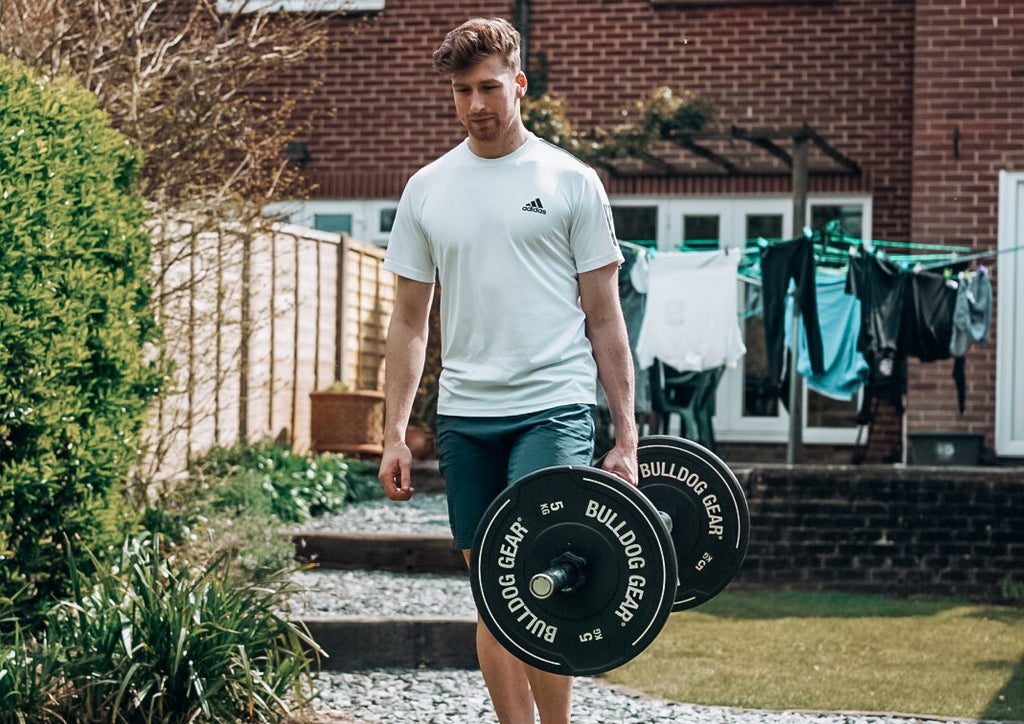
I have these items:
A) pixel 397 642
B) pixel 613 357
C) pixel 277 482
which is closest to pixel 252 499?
pixel 277 482

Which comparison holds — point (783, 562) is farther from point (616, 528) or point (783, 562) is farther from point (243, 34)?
point (616, 528)

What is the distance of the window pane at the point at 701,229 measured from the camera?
1241 cm

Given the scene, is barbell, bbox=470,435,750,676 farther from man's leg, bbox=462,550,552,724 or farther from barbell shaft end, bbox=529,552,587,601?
man's leg, bbox=462,550,552,724

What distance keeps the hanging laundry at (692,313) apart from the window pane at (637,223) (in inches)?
95.4

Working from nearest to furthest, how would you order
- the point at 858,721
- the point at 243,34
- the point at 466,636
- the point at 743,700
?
the point at 858,721 < the point at 743,700 < the point at 466,636 < the point at 243,34

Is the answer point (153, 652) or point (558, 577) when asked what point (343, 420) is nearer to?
point (153, 652)

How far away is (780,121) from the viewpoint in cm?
1227

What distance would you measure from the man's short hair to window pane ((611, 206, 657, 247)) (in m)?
9.06

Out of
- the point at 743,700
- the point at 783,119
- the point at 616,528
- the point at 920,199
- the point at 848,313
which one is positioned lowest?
the point at 743,700

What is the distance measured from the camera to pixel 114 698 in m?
4.45

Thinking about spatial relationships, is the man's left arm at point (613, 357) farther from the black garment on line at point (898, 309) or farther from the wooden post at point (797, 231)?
the wooden post at point (797, 231)

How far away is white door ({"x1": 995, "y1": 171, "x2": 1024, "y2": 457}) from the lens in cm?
1097

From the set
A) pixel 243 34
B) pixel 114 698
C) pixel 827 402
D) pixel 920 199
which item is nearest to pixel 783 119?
pixel 920 199

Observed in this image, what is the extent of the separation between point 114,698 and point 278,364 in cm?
549
